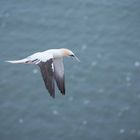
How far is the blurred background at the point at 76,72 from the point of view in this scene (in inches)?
1697

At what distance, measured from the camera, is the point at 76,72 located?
4559 centimetres

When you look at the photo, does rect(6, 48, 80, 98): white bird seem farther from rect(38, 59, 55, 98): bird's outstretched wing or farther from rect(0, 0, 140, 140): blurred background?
rect(0, 0, 140, 140): blurred background

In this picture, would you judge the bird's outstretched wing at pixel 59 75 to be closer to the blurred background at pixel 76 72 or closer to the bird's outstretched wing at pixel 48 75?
the bird's outstretched wing at pixel 48 75

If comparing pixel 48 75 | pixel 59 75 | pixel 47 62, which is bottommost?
pixel 59 75

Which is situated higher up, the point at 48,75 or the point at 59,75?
the point at 48,75

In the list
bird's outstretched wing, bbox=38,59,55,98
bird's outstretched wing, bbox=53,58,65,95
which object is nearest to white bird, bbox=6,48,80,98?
bird's outstretched wing, bbox=38,59,55,98

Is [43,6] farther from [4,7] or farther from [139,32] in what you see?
[139,32]

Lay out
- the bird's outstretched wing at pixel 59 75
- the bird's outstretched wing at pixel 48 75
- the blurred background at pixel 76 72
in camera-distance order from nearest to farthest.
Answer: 1. the bird's outstretched wing at pixel 48 75
2. the bird's outstretched wing at pixel 59 75
3. the blurred background at pixel 76 72

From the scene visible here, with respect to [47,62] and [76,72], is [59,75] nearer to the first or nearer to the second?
[47,62]

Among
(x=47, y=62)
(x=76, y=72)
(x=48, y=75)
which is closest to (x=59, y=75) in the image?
(x=47, y=62)

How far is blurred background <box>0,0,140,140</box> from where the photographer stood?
1697 inches

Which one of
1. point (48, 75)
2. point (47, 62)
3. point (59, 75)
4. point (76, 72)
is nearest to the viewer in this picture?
point (48, 75)

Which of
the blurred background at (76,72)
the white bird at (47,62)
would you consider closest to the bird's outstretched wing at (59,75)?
the white bird at (47,62)

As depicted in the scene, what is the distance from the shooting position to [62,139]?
41.6m
